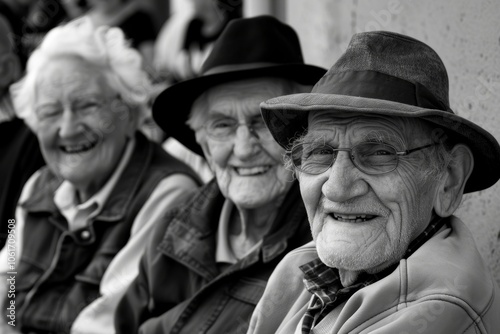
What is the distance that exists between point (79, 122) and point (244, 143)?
1.33 metres

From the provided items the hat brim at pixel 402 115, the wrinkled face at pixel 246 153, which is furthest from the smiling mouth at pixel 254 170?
the hat brim at pixel 402 115

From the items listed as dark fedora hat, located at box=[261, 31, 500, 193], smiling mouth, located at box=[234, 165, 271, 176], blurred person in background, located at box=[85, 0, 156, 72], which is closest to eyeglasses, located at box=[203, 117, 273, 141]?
smiling mouth, located at box=[234, 165, 271, 176]

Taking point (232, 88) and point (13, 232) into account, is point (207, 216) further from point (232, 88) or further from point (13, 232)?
point (13, 232)

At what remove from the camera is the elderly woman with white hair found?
4.36 meters

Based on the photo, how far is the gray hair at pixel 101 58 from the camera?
4730 millimetres

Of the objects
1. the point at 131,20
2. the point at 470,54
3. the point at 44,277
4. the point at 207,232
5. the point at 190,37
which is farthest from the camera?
the point at 131,20

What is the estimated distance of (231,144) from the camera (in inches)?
147

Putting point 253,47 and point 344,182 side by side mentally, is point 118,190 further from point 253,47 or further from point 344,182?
point 344,182

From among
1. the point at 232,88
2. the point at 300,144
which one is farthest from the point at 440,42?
the point at 300,144

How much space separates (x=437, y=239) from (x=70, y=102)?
263cm

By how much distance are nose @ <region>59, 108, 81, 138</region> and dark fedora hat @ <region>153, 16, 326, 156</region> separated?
0.88m

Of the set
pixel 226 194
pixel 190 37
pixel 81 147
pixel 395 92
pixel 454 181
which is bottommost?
pixel 190 37

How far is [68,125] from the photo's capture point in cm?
461

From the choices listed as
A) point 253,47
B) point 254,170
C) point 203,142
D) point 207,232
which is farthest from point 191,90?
point 207,232
